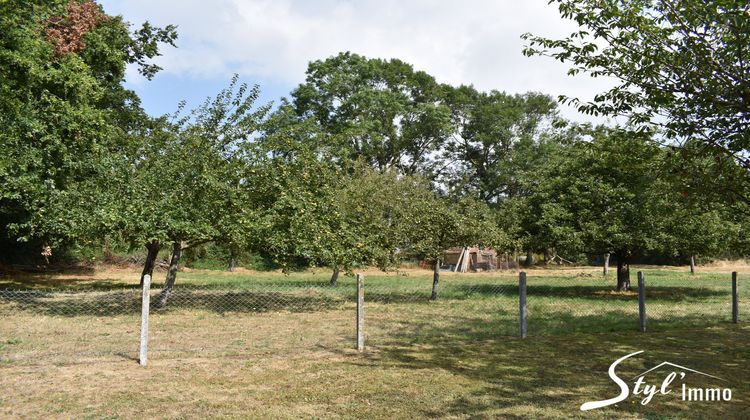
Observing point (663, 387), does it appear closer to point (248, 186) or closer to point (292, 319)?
point (292, 319)

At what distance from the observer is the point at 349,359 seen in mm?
8883

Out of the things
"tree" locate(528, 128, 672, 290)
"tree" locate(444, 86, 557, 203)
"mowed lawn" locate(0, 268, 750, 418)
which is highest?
"tree" locate(444, 86, 557, 203)

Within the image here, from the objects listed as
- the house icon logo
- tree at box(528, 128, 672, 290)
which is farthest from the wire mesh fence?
the house icon logo

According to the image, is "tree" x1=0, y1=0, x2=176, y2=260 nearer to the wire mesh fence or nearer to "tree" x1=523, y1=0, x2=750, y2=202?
the wire mesh fence

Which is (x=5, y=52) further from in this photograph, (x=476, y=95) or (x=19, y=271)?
(x=476, y=95)

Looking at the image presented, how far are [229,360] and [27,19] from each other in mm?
15265

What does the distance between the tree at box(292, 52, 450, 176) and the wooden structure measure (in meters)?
9.63

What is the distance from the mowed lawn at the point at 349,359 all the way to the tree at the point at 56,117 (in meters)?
2.77

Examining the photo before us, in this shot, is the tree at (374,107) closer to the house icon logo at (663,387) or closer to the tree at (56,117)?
the tree at (56,117)

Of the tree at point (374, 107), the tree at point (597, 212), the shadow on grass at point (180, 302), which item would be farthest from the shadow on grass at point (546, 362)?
the tree at point (374, 107)

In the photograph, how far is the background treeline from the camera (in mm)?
13445

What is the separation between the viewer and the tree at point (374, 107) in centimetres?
5084

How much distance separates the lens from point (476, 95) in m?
58.0

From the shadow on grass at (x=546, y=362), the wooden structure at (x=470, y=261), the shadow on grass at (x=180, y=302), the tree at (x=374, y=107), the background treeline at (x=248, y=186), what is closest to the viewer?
the shadow on grass at (x=546, y=362)
